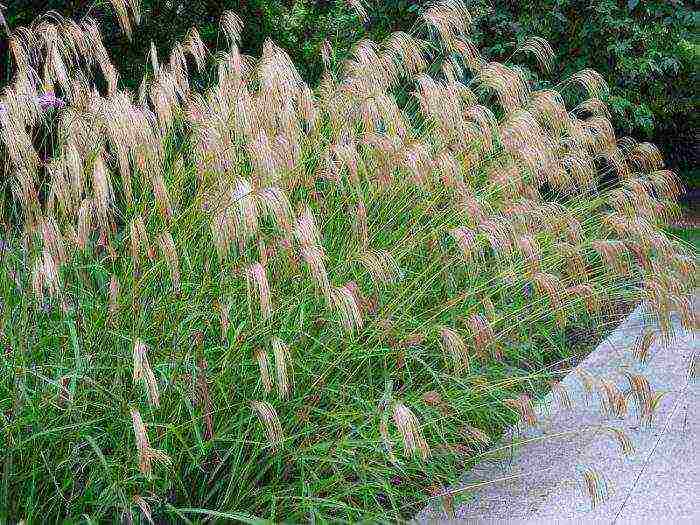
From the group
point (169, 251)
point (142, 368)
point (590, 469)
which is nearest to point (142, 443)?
point (142, 368)

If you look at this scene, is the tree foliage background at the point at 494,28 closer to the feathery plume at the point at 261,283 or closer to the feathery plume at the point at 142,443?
the feathery plume at the point at 261,283

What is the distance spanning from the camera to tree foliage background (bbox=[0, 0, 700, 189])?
6.86 m

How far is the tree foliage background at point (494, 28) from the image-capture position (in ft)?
22.5

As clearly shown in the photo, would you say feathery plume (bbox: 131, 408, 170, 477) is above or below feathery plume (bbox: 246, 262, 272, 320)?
below

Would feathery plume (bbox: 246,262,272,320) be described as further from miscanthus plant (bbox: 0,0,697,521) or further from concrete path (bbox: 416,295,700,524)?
concrete path (bbox: 416,295,700,524)

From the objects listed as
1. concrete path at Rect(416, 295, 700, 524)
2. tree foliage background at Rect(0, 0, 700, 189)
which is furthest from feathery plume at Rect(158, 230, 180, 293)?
tree foliage background at Rect(0, 0, 700, 189)

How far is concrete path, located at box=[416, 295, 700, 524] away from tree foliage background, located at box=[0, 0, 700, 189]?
140 inches

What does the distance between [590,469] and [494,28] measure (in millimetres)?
4669

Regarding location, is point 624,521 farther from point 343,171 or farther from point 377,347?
point 343,171

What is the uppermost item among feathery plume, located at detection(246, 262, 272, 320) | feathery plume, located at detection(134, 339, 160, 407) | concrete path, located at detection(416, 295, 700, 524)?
feathery plume, located at detection(246, 262, 272, 320)

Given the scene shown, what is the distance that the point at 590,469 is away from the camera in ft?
10.2

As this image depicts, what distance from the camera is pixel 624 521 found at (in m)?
2.98

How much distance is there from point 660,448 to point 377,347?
1.19 meters

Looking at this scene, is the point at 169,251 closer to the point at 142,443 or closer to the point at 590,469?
the point at 142,443
